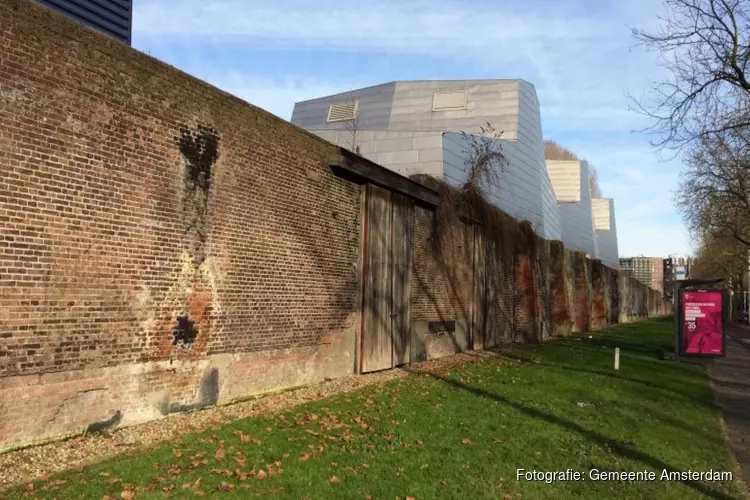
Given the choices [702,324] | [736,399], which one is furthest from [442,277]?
[702,324]

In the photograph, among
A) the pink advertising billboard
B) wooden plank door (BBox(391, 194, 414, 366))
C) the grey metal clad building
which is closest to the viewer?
wooden plank door (BBox(391, 194, 414, 366))

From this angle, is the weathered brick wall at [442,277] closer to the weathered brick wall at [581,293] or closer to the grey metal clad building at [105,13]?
the grey metal clad building at [105,13]

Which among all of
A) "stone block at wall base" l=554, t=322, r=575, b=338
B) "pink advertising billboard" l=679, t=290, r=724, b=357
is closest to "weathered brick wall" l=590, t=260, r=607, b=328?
"stone block at wall base" l=554, t=322, r=575, b=338

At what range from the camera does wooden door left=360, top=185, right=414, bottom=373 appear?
41.6 ft

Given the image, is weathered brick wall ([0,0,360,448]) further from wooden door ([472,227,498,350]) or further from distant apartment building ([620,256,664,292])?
distant apartment building ([620,256,664,292])

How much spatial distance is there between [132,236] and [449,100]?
46.8 m

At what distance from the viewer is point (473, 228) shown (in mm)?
19172

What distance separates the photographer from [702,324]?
17266 millimetres

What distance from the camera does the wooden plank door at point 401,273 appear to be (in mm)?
13883

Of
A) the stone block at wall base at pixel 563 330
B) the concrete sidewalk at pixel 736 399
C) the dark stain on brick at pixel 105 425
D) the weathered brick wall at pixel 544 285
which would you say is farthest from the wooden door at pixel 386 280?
the stone block at wall base at pixel 563 330

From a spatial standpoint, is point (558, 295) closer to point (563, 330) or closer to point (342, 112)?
point (563, 330)

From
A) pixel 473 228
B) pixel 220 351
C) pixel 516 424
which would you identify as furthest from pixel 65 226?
pixel 473 228

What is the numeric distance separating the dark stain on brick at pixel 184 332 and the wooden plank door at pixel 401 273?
6.41 m

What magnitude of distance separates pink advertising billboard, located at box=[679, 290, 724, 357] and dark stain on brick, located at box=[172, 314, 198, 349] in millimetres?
14898
